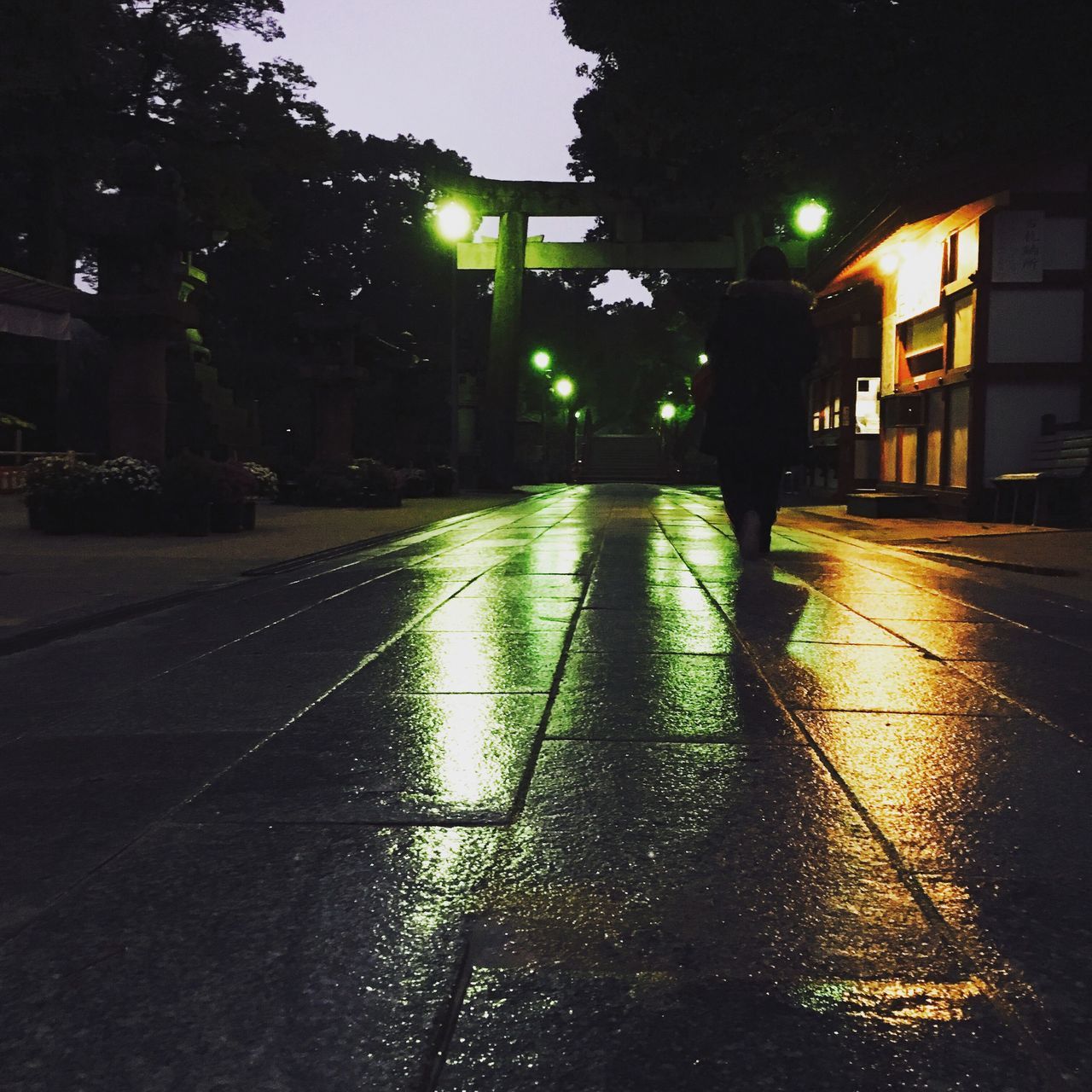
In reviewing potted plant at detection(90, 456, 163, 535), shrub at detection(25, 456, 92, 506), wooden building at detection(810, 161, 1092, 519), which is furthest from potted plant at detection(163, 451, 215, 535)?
wooden building at detection(810, 161, 1092, 519)

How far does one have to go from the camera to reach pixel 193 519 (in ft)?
46.5

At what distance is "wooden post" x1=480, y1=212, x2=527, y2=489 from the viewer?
1297 inches

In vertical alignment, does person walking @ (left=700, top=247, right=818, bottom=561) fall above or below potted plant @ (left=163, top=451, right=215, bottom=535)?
above

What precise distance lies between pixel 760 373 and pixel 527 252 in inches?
1053

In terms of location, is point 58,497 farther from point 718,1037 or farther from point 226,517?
point 718,1037

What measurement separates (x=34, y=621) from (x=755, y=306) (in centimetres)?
536

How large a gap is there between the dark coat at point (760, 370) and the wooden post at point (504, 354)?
81.4 feet

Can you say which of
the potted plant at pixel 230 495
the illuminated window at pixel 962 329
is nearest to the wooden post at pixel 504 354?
the illuminated window at pixel 962 329

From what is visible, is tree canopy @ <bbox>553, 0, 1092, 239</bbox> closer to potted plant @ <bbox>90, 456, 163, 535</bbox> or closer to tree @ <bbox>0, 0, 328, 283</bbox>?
potted plant @ <bbox>90, 456, 163, 535</bbox>

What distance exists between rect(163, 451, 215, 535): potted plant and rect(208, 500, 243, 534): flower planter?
0.85 ft

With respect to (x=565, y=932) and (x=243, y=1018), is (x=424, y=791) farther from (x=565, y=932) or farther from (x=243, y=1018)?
(x=243, y=1018)

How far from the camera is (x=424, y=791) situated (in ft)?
10.8

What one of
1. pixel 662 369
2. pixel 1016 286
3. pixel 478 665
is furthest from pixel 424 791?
pixel 662 369

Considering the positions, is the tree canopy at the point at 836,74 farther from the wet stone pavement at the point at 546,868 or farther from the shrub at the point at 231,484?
the wet stone pavement at the point at 546,868
